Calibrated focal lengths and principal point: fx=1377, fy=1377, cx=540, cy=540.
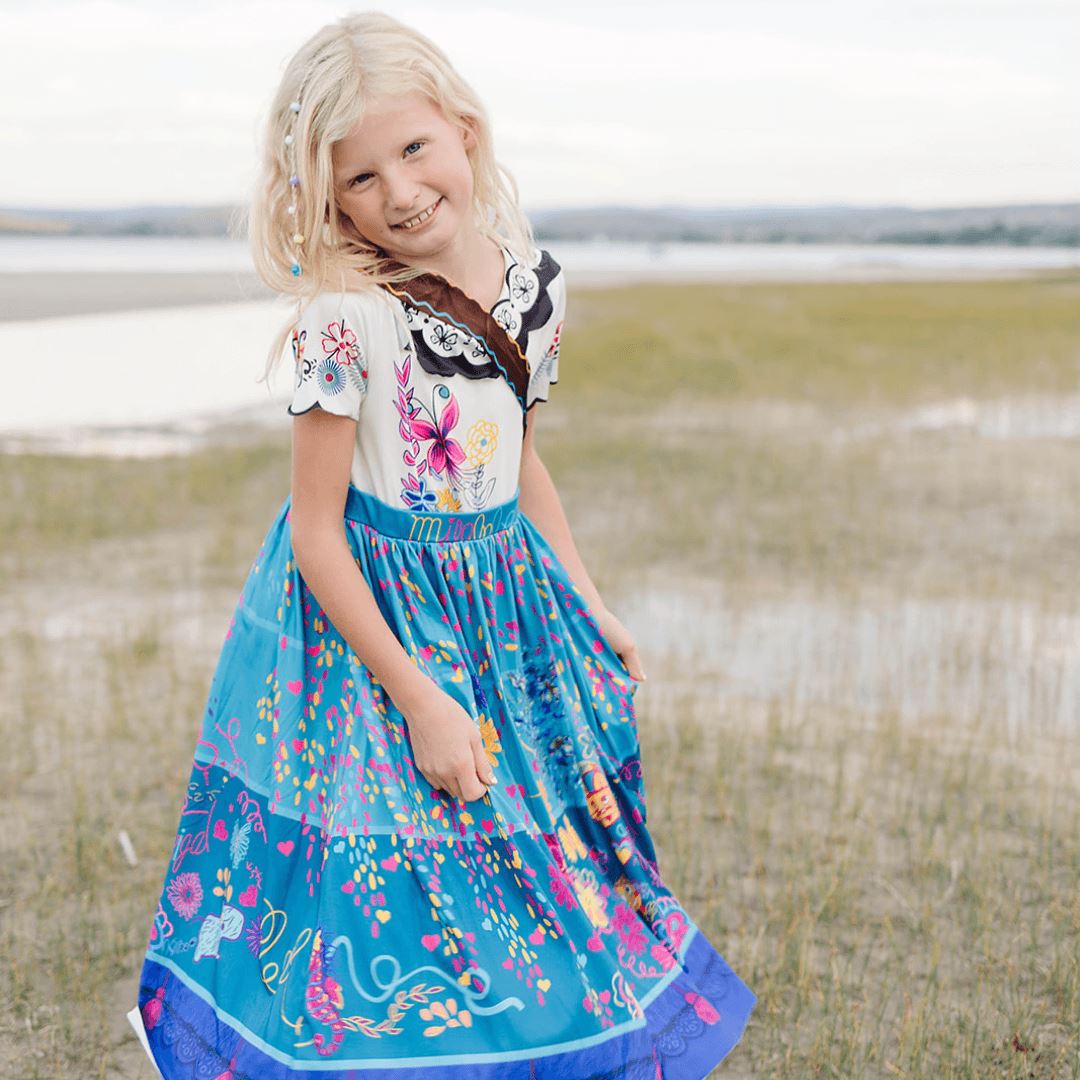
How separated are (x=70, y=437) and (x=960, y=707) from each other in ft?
26.4

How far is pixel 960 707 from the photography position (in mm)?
4938

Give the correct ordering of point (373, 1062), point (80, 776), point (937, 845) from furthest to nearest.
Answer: point (80, 776)
point (937, 845)
point (373, 1062)

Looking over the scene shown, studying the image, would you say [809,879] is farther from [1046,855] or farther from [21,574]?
[21,574]

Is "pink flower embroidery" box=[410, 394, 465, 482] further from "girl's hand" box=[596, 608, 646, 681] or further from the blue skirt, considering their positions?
"girl's hand" box=[596, 608, 646, 681]

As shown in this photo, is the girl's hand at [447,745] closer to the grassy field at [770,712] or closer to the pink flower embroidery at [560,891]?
the pink flower embroidery at [560,891]

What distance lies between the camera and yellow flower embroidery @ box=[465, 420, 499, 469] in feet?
7.16

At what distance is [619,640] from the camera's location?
2510 mm

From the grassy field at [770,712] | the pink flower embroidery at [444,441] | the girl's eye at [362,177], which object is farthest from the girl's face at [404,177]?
the grassy field at [770,712]

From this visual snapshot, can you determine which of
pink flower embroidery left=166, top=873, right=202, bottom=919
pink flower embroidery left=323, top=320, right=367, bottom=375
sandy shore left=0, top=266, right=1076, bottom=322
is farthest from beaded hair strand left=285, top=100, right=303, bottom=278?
sandy shore left=0, top=266, right=1076, bottom=322

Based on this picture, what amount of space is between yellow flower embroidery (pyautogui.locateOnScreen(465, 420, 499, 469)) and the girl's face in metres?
0.28

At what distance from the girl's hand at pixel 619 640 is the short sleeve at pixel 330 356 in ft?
2.24

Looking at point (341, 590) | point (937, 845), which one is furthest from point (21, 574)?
point (341, 590)

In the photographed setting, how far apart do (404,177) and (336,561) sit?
0.58 metres

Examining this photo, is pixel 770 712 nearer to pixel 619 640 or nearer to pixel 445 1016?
pixel 619 640
